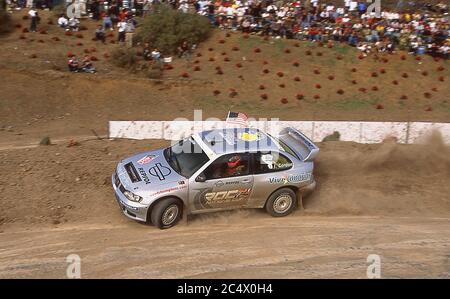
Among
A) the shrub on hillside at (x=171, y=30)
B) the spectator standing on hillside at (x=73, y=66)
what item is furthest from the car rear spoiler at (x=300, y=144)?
the shrub on hillside at (x=171, y=30)

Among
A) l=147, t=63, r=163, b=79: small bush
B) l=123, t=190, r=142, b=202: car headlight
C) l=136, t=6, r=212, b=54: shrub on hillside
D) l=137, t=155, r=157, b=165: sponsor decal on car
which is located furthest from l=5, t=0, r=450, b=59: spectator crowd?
l=123, t=190, r=142, b=202: car headlight

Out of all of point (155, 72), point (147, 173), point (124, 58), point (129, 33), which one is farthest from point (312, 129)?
point (129, 33)

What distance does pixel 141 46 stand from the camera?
23484mm

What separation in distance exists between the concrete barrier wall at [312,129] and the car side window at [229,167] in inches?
194

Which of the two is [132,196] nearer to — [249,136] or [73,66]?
[249,136]

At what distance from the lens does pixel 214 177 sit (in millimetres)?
9555

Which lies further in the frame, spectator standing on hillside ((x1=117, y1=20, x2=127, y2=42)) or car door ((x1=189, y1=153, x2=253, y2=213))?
spectator standing on hillside ((x1=117, y1=20, x2=127, y2=42))

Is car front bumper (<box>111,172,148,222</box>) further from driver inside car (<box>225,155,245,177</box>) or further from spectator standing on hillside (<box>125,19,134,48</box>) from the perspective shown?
spectator standing on hillside (<box>125,19,134,48</box>)

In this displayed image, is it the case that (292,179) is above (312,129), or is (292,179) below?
below

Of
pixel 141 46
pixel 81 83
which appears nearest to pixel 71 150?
pixel 81 83

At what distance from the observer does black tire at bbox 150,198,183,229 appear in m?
9.27

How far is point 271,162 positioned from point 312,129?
560 centimetres

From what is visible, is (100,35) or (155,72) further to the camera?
(100,35)
